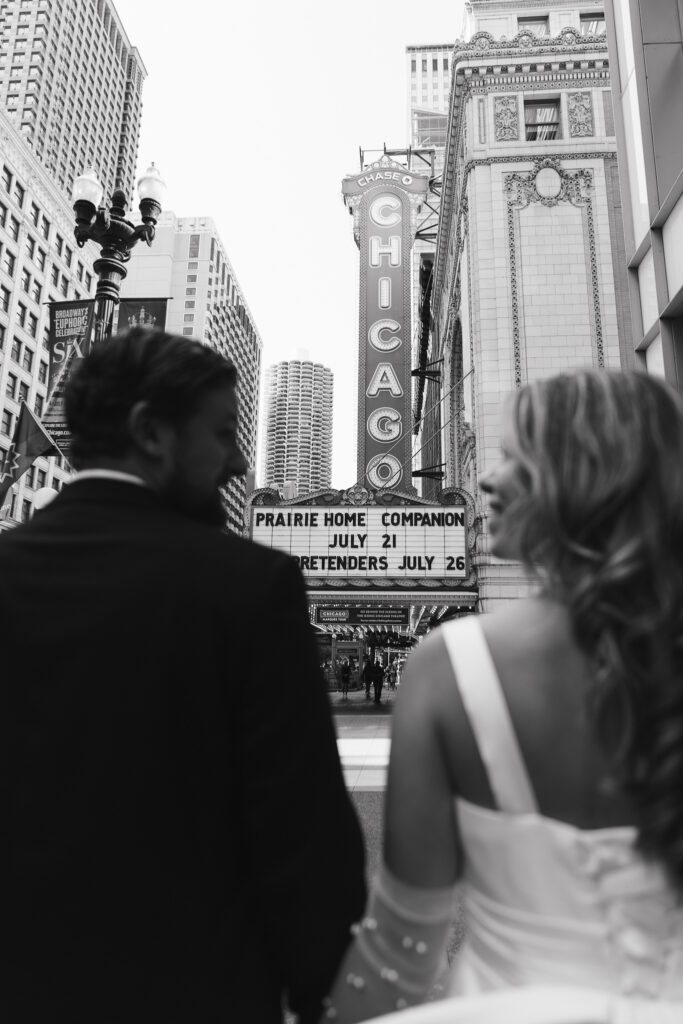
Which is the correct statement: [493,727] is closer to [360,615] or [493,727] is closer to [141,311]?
[141,311]

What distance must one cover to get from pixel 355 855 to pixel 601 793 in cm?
46

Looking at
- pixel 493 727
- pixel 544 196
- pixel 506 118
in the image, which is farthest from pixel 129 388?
pixel 506 118

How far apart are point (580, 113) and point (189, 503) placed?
83.6 feet

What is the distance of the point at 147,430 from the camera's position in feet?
4.77

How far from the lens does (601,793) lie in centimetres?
111

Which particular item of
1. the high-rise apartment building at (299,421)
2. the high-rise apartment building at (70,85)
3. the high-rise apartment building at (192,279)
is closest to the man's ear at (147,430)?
the high-rise apartment building at (70,85)

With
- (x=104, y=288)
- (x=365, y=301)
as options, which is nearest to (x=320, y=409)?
(x=365, y=301)

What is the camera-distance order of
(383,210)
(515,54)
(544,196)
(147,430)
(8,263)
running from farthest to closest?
1. (8,263)
2. (383,210)
3. (515,54)
4. (544,196)
5. (147,430)

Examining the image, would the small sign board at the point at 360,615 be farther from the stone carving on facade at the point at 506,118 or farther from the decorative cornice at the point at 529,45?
the decorative cornice at the point at 529,45

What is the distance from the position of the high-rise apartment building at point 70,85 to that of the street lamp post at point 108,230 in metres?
68.9

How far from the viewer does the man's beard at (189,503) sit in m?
1.46

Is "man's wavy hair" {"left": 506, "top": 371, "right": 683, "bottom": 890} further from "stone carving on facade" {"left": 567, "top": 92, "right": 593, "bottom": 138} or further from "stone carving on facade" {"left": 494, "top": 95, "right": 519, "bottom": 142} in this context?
"stone carving on facade" {"left": 567, "top": 92, "right": 593, "bottom": 138}

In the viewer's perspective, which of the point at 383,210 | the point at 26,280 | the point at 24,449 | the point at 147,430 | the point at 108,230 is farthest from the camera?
the point at 26,280

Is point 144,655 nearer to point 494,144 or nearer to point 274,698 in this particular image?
point 274,698
